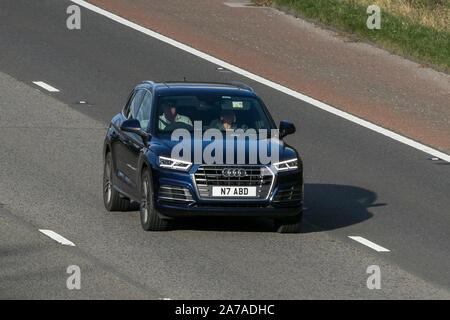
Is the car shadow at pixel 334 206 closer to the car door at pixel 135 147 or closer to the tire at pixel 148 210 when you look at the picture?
the tire at pixel 148 210

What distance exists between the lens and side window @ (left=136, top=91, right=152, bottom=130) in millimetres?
18209

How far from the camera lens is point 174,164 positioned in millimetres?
16828

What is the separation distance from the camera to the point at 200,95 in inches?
725

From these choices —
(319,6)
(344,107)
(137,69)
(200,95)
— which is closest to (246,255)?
(200,95)

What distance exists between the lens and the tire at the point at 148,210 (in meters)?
17.0

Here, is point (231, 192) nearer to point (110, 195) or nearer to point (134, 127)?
point (134, 127)

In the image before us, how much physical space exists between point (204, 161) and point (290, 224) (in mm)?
1416

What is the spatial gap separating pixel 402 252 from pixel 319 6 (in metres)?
17.3

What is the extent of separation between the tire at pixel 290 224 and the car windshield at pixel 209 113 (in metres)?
1.41

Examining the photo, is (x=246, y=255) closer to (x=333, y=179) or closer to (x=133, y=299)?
(x=133, y=299)

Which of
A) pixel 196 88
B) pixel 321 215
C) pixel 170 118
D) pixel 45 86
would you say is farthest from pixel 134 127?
pixel 45 86

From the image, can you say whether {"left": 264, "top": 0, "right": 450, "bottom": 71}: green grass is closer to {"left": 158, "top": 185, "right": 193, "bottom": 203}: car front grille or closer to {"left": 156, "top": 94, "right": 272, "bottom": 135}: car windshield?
{"left": 156, "top": 94, "right": 272, "bottom": 135}: car windshield

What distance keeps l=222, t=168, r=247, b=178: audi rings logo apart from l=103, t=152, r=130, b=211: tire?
237cm

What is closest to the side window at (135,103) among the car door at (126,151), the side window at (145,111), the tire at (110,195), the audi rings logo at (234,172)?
the car door at (126,151)
